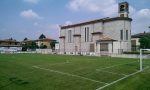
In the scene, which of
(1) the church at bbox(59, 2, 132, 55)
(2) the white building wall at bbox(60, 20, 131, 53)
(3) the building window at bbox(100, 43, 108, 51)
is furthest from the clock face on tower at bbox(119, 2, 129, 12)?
(3) the building window at bbox(100, 43, 108, 51)

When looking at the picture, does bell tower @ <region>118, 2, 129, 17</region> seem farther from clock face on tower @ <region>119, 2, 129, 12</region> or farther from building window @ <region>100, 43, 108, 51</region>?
building window @ <region>100, 43, 108, 51</region>

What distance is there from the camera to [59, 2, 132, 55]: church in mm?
72062

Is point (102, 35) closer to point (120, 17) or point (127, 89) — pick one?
point (120, 17)

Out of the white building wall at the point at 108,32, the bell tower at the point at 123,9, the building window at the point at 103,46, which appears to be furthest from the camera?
the bell tower at the point at 123,9

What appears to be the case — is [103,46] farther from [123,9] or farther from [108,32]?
[123,9]

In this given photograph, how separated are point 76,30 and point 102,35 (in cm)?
2064

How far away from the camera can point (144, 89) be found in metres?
11.9

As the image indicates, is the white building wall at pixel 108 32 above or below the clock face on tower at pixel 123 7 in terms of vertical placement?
below

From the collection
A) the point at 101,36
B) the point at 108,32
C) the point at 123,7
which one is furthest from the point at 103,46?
the point at 123,7

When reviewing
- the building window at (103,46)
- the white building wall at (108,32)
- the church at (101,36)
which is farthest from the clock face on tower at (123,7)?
the building window at (103,46)

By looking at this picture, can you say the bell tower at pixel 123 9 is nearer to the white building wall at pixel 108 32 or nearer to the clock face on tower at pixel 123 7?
the clock face on tower at pixel 123 7

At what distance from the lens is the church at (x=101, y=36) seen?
72062 mm

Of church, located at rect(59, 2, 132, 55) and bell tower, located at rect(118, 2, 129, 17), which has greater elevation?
bell tower, located at rect(118, 2, 129, 17)

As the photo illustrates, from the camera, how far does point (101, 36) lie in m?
81.8
